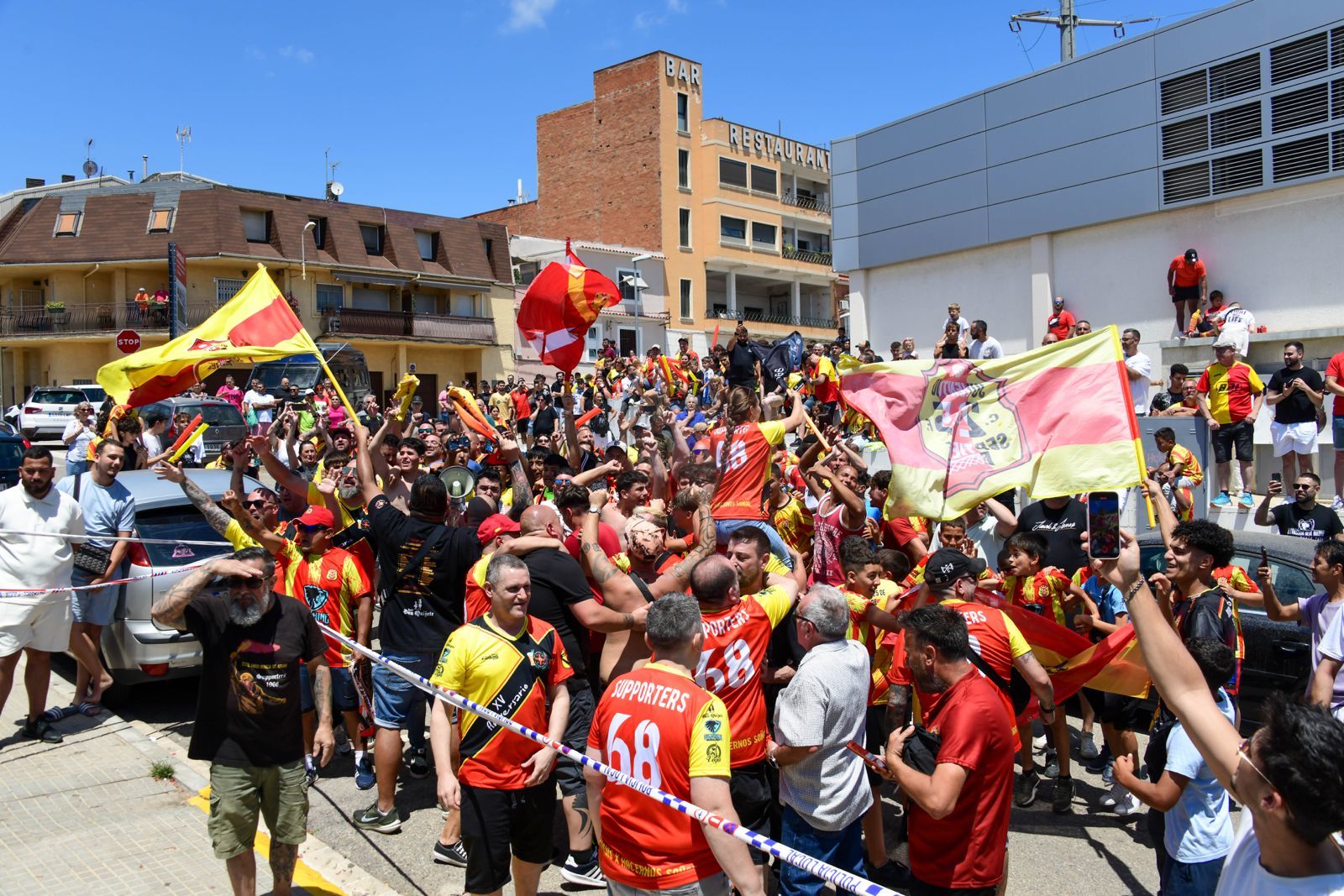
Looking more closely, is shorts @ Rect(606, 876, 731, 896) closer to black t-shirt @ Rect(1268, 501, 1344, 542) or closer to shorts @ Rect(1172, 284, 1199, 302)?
black t-shirt @ Rect(1268, 501, 1344, 542)

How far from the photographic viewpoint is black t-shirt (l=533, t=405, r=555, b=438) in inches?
616

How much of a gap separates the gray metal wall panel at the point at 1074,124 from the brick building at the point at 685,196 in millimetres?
33375

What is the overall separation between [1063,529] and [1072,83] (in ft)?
48.4

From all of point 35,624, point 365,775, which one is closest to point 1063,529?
point 365,775

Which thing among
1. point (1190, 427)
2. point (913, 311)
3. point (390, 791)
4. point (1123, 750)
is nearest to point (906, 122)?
point (913, 311)

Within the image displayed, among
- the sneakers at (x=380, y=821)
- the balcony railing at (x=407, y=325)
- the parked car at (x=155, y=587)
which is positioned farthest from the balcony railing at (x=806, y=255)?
the sneakers at (x=380, y=821)

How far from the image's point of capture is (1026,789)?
6.24 metres

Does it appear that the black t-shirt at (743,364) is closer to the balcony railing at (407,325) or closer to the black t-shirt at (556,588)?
the black t-shirt at (556,588)

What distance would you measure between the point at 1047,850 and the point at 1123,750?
987 mm

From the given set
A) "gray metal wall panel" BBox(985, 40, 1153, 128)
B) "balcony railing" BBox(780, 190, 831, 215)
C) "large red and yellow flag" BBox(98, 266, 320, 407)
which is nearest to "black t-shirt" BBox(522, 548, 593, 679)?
"large red and yellow flag" BBox(98, 266, 320, 407)

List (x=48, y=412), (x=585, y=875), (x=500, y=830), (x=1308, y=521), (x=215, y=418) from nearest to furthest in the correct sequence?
(x=500, y=830) < (x=585, y=875) < (x=1308, y=521) < (x=215, y=418) < (x=48, y=412)

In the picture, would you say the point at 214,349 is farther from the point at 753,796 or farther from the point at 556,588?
the point at 753,796

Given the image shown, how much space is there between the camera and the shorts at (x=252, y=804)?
4625mm

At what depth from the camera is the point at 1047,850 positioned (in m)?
5.61
